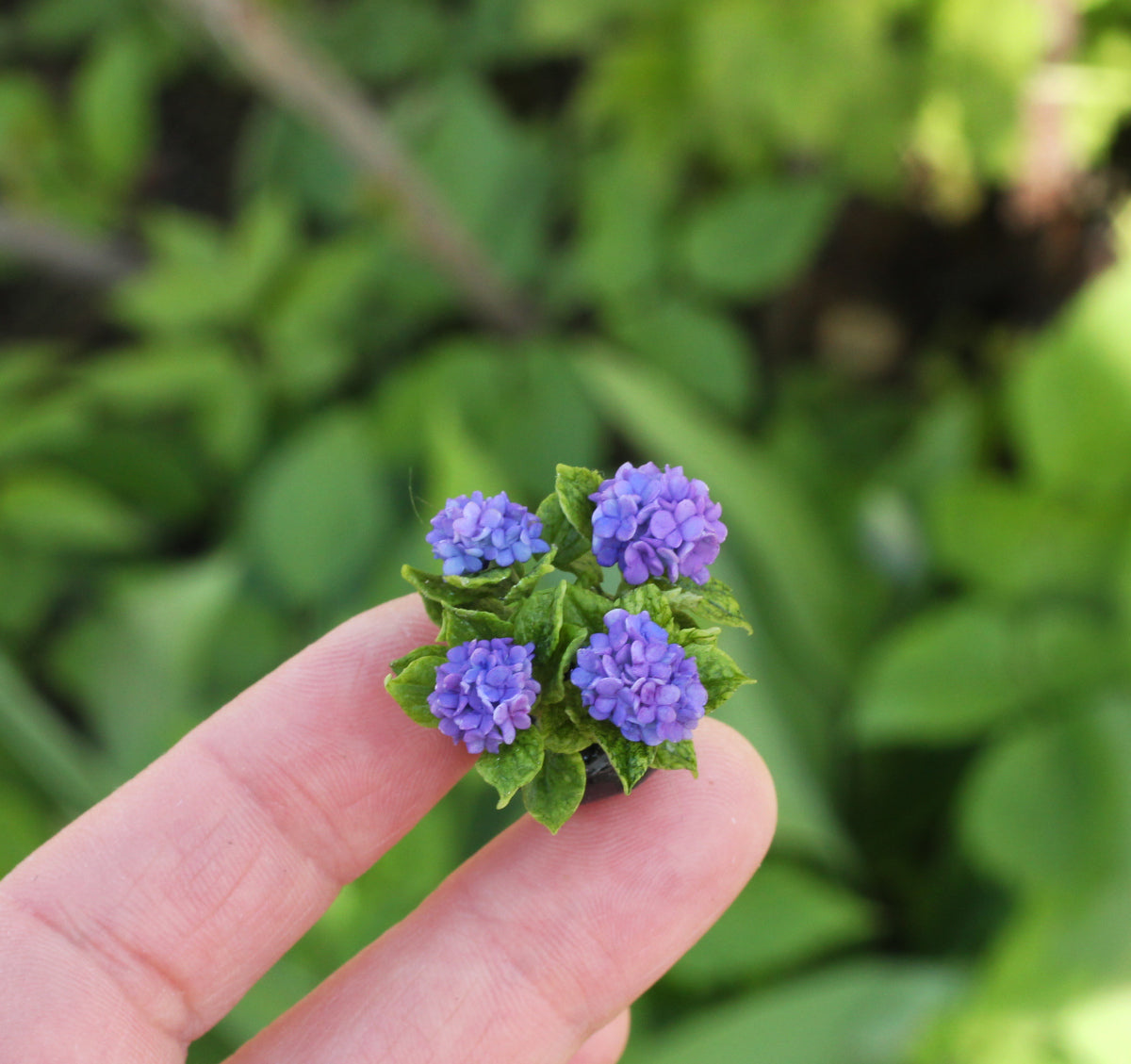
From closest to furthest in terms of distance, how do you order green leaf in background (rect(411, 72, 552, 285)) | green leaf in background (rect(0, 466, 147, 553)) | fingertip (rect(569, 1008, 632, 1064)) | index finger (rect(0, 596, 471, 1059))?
index finger (rect(0, 596, 471, 1059)) < fingertip (rect(569, 1008, 632, 1064)) < green leaf in background (rect(0, 466, 147, 553)) < green leaf in background (rect(411, 72, 552, 285))

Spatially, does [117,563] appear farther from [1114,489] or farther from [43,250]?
[1114,489]

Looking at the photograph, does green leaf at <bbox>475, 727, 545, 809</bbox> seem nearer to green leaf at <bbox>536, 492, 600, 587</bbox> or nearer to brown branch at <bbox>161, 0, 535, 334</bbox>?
green leaf at <bbox>536, 492, 600, 587</bbox>

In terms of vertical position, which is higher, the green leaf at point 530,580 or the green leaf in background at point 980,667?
the green leaf at point 530,580

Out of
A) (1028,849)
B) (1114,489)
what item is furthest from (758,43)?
(1028,849)

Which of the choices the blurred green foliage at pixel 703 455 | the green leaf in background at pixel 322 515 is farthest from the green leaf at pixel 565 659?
the green leaf in background at pixel 322 515

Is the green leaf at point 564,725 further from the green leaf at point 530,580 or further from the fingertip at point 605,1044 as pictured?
the fingertip at point 605,1044

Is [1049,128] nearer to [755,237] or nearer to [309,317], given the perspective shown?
[755,237]

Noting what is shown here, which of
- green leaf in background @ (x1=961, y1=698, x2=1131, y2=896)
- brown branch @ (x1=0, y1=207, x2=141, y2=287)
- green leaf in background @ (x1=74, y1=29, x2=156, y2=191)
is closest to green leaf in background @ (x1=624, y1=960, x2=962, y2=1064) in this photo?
green leaf in background @ (x1=961, y1=698, x2=1131, y2=896)
